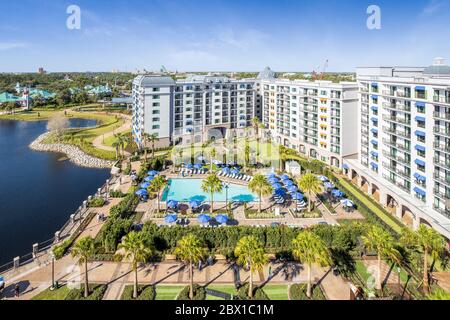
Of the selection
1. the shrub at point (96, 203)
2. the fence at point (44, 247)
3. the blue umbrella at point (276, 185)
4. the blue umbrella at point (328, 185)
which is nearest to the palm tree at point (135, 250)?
the fence at point (44, 247)

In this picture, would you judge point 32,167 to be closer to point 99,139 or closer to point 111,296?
point 99,139

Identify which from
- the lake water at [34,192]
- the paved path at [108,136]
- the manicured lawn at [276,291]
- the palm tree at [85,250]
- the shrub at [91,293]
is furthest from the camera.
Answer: the paved path at [108,136]

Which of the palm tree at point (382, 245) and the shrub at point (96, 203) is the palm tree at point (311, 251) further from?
the shrub at point (96, 203)

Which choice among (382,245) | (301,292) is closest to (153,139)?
(301,292)

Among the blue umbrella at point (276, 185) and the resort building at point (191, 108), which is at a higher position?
the resort building at point (191, 108)

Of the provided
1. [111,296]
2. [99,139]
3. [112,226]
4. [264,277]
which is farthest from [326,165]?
[99,139]

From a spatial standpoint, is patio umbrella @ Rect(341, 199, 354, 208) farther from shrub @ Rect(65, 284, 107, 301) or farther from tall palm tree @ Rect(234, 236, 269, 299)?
shrub @ Rect(65, 284, 107, 301)
